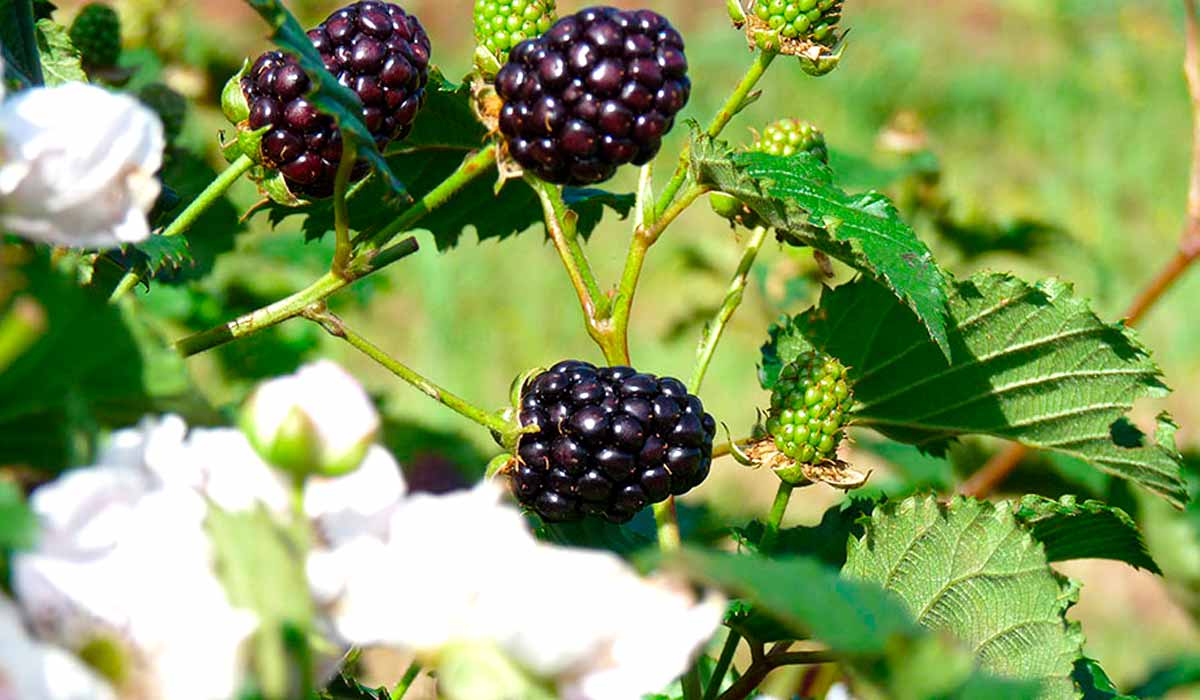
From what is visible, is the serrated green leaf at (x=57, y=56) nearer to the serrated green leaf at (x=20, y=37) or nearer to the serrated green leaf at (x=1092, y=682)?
the serrated green leaf at (x=20, y=37)

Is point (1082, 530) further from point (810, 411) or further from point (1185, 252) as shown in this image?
point (1185, 252)

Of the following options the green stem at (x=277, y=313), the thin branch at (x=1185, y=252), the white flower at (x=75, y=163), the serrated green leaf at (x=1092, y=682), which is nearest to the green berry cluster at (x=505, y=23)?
A: the green stem at (x=277, y=313)

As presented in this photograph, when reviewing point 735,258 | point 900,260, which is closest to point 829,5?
point 900,260

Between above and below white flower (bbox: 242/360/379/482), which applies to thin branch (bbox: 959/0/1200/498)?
below

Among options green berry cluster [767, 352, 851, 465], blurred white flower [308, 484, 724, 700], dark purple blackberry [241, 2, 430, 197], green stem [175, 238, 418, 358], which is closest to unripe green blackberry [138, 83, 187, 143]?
dark purple blackberry [241, 2, 430, 197]

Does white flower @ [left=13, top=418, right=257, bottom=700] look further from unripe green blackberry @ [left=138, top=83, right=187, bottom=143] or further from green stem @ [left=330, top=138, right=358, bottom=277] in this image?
unripe green blackberry @ [left=138, top=83, right=187, bottom=143]

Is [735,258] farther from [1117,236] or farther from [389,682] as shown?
[1117,236]
